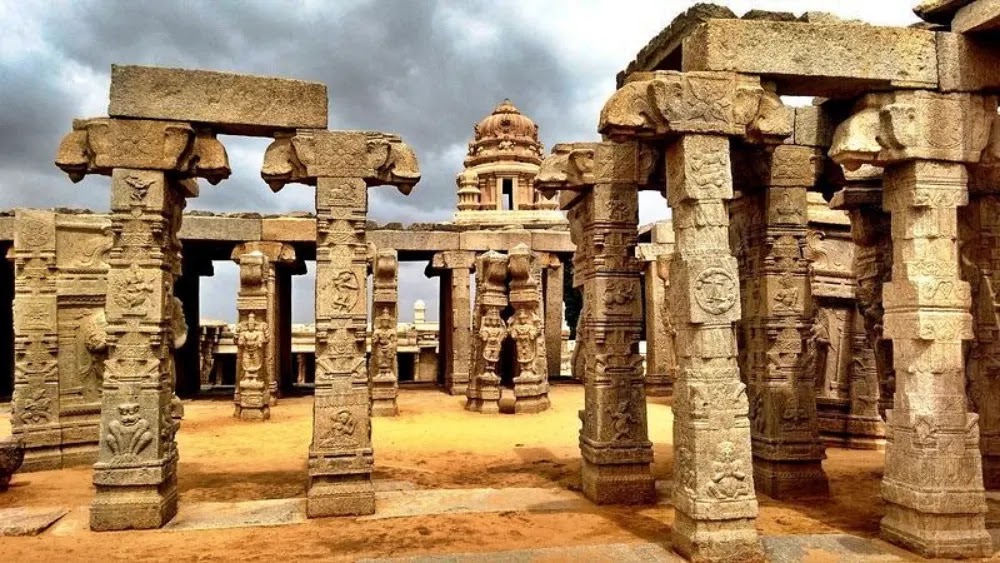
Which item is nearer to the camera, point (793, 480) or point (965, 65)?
point (965, 65)

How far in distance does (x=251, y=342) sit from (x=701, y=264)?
11.8 meters

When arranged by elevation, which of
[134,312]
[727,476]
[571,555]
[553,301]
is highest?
[553,301]

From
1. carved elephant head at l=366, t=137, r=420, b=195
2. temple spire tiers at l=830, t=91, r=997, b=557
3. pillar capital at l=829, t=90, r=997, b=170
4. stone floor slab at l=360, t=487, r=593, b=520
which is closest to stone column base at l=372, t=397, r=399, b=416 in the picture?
stone floor slab at l=360, t=487, r=593, b=520

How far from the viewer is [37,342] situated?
10.4 metres

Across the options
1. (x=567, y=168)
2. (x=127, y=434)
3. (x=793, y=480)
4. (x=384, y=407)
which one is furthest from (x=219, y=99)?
(x=384, y=407)

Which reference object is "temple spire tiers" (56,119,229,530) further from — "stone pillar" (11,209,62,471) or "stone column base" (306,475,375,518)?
"stone pillar" (11,209,62,471)

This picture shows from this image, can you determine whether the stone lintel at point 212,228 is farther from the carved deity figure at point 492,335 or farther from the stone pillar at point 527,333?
the stone pillar at point 527,333

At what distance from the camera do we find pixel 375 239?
1989cm

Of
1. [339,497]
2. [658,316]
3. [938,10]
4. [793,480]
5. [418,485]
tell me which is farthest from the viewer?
[658,316]

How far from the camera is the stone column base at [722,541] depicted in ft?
18.4

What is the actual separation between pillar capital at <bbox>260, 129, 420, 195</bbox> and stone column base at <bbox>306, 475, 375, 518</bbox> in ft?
10.4

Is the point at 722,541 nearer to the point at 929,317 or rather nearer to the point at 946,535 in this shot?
the point at 946,535

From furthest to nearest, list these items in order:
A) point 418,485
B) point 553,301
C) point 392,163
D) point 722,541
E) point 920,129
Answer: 1. point 553,301
2. point 418,485
3. point 392,163
4. point 920,129
5. point 722,541

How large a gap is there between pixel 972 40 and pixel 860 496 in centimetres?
498
